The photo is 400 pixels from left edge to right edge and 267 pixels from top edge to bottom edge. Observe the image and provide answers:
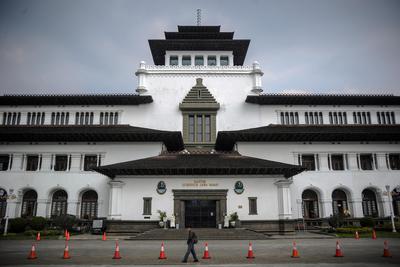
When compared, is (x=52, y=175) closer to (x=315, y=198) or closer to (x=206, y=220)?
(x=206, y=220)

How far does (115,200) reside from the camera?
3347 centimetres

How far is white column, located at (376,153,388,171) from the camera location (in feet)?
128

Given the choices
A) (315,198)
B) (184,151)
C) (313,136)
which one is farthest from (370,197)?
(184,151)

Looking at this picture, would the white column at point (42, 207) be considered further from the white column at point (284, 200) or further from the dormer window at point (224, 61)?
the dormer window at point (224, 61)

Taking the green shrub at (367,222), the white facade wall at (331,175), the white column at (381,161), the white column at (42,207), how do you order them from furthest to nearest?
1. the white column at (381,161)
2. the white facade wall at (331,175)
3. the white column at (42,207)
4. the green shrub at (367,222)

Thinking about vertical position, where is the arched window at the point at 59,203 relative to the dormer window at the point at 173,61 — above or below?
below

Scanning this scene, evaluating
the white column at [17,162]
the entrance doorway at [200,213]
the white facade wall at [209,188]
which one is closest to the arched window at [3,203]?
the white column at [17,162]

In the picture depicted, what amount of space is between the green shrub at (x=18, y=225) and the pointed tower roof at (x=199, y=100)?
21552 mm

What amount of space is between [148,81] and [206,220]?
65.2ft

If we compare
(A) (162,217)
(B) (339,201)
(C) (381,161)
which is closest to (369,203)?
(B) (339,201)

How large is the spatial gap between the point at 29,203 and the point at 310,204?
108 ft

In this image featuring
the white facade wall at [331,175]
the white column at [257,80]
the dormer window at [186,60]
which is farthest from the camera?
the dormer window at [186,60]

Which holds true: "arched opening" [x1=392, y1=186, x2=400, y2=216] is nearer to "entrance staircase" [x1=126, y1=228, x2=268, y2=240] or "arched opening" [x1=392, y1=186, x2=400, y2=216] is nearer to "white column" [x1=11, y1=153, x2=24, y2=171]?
"entrance staircase" [x1=126, y1=228, x2=268, y2=240]

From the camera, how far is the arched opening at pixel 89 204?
3766 centimetres
